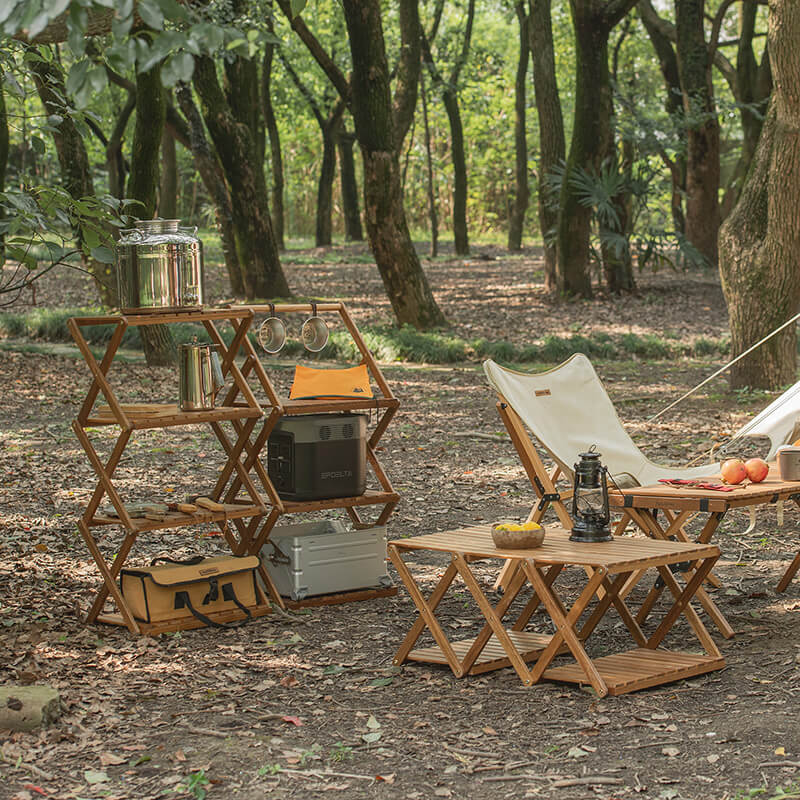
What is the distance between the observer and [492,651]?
4355mm

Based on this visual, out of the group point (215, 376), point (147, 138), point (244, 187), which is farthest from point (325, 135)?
point (215, 376)

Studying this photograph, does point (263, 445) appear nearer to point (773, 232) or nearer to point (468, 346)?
point (773, 232)

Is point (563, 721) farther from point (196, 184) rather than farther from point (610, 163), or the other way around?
point (196, 184)

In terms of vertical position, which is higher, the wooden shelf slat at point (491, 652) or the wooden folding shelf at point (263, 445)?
the wooden folding shelf at point (263, 445)

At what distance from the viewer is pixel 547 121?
56.2 ft

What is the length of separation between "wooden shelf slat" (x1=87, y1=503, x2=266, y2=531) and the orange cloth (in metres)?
0.62

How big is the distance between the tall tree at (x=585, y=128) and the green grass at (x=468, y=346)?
2.23m

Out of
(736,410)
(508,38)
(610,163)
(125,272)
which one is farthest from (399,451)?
(508,38)

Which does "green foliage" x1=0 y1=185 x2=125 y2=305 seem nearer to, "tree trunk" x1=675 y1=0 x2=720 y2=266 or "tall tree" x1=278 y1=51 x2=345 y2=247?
"tree trunk" x1=675 y1=0 x2=720 y2=266

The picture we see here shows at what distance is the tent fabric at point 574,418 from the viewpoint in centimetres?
523

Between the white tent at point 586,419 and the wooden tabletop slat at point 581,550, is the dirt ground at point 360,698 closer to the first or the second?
the wooden tabletop slat at point 581,550

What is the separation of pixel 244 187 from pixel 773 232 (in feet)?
25.6

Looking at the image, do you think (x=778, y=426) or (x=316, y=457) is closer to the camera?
(x=316, y=457)

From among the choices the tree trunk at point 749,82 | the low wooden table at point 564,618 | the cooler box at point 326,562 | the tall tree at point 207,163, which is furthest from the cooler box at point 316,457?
the tree trunk at point 749,82
